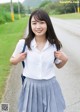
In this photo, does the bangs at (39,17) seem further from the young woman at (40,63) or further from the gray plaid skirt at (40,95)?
the gray plaid skirt at (40,95)

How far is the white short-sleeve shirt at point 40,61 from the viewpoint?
415 centimetres

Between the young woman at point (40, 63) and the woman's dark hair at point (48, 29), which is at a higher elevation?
the woman's dark hair at point (48, 29)

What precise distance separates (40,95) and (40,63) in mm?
343

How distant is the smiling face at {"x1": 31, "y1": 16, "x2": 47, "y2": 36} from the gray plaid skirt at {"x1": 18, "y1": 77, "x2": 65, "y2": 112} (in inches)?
19.4

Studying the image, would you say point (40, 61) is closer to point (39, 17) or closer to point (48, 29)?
point (48, 29)

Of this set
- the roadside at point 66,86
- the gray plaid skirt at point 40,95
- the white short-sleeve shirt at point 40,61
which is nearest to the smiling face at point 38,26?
the white short-sleeve shirt at point 40,61

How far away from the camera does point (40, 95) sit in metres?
4.23

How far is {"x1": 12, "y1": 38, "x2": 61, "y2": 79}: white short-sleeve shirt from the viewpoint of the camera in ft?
13.6

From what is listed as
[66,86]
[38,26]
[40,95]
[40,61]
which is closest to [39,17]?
[38,26]

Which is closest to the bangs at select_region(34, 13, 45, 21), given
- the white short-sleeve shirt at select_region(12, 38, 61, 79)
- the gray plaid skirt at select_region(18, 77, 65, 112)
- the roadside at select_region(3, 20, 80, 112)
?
the white short-sleeve shirt at select_region(12, 38, 61, 79)

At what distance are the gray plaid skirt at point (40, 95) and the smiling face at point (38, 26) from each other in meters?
0.49

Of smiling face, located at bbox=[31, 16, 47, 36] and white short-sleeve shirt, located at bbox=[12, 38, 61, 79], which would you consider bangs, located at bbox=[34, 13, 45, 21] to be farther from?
white short-sleeve shirt, located at bbox=[12, 38, 61, 79]

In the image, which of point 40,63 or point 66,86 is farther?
point 66,86

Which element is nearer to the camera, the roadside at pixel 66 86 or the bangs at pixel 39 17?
the bangs at pixel 39 17
